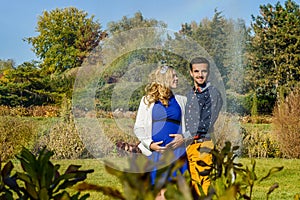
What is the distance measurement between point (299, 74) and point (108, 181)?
15.0 meters

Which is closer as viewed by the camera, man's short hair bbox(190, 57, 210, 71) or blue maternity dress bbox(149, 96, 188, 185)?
man's short hair bbox(190, 57, 210, 71)

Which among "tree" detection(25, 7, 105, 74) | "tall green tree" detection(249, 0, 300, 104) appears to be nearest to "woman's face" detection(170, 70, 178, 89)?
"tree" detection(25, 7, 105, 74)

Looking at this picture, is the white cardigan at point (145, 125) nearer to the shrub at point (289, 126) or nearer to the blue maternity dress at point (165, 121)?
the blue maternity dress at point (165, 121)

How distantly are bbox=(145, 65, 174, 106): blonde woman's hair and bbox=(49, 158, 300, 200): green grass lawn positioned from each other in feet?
6.12

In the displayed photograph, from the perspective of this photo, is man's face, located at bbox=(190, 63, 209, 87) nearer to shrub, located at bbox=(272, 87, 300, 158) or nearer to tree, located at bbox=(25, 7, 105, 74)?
shrub, located at bbox=(272, 87, 300, 158)

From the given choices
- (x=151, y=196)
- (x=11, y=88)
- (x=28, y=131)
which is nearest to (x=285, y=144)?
(x=28, y=131)

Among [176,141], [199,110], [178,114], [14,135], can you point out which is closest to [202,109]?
[199,110]

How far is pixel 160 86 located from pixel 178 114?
0.23 meters

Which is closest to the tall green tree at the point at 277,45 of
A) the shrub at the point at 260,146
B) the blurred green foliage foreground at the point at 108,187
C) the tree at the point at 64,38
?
the tree at the point at 64,38

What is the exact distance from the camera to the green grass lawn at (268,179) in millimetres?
5793

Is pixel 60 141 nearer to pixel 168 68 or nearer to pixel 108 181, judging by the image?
pixel 108 181

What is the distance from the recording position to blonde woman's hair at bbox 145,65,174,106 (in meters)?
3.34

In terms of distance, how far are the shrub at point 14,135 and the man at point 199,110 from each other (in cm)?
515

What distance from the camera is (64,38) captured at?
2055cm
